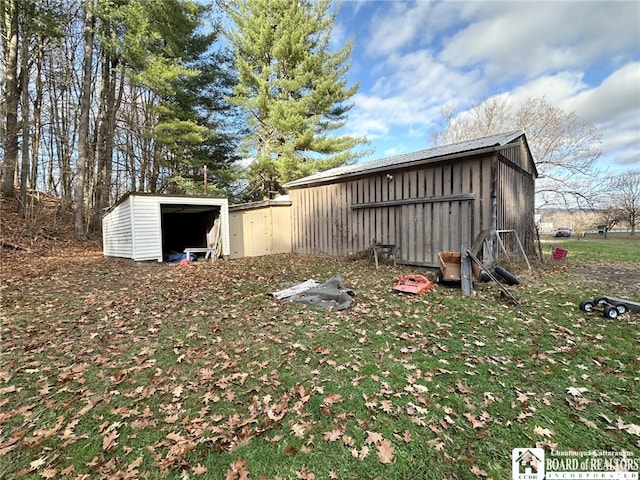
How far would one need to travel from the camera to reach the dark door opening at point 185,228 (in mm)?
13039

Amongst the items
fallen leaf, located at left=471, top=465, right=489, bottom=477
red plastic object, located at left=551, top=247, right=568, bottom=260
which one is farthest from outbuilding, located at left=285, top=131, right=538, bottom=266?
fallen leaf, located at left=471, top=465, right=489, bottom=477

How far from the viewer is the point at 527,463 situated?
1933 millimetres

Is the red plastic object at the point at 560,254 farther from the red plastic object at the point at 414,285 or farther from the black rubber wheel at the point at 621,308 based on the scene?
the red plastic object at the point at 414,285

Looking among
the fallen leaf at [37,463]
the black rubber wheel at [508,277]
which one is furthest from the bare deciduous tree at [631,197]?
the fallen leaf at [37,463]

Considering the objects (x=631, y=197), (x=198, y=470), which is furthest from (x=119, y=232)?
(x=631, y=197)

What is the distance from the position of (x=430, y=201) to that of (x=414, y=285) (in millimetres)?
3292

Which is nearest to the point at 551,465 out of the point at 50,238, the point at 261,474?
the point at 261,474

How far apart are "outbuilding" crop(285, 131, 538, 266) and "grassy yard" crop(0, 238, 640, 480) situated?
2.89 meters

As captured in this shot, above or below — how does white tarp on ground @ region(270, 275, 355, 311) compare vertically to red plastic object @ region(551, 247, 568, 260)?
below

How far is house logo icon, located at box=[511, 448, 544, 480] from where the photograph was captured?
72.9 inches

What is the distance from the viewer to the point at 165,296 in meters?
5.70

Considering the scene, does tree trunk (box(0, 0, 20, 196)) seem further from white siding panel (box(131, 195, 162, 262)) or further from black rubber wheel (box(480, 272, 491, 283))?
black rubber wheel (box(480, 272, 491, 283))

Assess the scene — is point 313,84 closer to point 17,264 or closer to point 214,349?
point 17,264

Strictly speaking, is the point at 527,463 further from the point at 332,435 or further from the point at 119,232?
the point at 119,232
